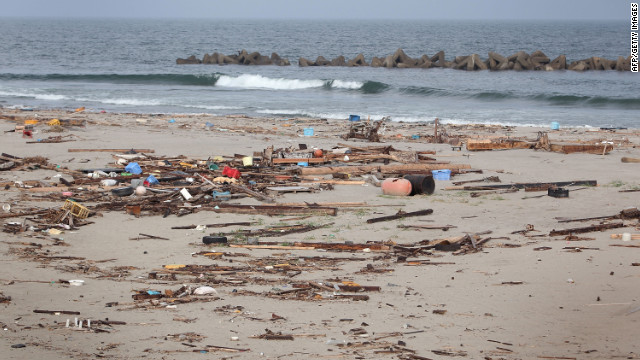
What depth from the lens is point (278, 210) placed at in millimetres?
10867

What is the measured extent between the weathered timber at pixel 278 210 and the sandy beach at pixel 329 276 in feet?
0.39

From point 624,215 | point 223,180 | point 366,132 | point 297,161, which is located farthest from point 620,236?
point 366,132

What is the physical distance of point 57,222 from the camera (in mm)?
9969

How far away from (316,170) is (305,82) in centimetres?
3024

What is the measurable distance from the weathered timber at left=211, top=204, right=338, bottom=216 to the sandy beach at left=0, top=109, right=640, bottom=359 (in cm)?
12

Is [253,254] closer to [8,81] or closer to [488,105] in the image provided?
[488,105]

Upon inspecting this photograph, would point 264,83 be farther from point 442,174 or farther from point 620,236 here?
point 620,236

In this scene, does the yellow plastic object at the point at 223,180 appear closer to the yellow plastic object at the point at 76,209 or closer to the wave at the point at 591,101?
the yellow plastic object at the point at 76,209

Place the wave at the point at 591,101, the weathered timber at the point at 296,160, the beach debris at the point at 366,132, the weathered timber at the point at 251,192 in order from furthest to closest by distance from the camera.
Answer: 1. the wave at the point at 591,101
2. the beach debris at the point at 366,132
3. the weathered timber at the point at 296,160
4. the weathered timber at the point at 251,192

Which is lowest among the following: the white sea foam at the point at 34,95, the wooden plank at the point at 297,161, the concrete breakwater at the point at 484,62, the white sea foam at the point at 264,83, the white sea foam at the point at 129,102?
the white sea foam at the point at 129,102

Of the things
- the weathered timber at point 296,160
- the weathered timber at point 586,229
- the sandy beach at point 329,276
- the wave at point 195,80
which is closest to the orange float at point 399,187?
the sandy beach at point 329,276

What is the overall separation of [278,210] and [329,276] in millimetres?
3288

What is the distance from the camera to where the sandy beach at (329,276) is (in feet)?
19.0

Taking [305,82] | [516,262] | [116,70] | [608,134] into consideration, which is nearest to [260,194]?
[516,262]
